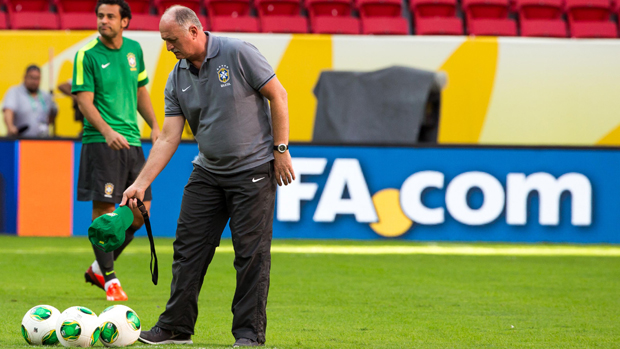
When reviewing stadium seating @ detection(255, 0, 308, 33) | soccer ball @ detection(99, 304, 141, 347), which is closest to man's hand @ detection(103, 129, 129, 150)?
soccer ball @ detection(99, 304, 141, 347)

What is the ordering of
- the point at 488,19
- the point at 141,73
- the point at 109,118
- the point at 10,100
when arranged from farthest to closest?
1. the point at 488,19
2. the point at 10,100
3. the point at 141,73
4. the point at 109,118

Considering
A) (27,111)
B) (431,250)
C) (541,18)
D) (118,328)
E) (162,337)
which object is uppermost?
(541,18)

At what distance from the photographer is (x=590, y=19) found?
15.9 metres

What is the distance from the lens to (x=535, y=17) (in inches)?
628

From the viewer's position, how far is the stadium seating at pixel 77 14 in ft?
48.8

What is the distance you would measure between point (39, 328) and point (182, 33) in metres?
1.63

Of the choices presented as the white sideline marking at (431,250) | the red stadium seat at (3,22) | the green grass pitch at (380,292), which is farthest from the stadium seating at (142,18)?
the white sideline marking at (431,250)

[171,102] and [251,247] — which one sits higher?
[171,102]

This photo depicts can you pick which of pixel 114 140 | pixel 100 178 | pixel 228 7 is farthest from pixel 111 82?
pixel 228 7

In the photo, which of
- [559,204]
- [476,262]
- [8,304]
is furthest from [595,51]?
[8,304]

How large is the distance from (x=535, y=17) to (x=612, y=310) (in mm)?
10668

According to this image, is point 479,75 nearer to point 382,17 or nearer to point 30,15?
point 382,17

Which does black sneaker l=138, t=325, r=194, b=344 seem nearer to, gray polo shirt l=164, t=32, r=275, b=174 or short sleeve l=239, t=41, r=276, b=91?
gray polo shirt l=164, t=32, r=275, b=174

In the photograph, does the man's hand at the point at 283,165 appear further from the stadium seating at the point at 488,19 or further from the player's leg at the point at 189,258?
the stadium seating at the point at 488,19
